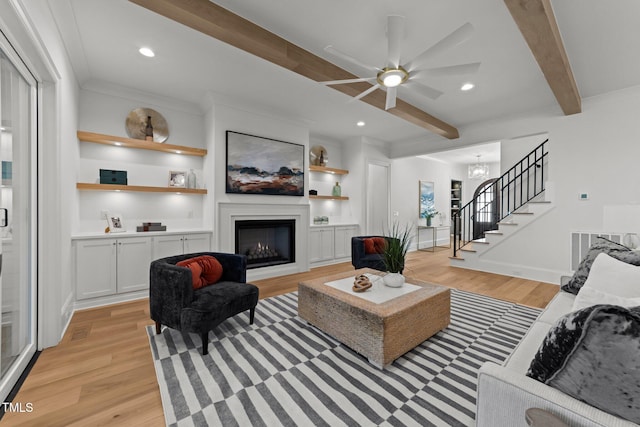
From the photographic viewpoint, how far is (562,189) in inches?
162

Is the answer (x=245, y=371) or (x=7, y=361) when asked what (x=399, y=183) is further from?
(x=7, y=361)

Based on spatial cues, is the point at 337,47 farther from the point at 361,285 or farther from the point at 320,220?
the point at 320,220

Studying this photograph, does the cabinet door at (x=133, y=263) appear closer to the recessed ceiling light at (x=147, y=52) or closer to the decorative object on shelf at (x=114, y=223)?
the decorative object on shelf at (x=114, y=223)

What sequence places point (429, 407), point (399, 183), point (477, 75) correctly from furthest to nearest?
point (399, 183) → point (477, 75) → point (429, 407)

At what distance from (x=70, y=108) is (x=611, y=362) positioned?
4.35 meters

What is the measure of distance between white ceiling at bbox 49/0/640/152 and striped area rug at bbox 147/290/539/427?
2771mm

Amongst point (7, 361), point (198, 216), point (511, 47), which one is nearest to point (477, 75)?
point (511, 47)

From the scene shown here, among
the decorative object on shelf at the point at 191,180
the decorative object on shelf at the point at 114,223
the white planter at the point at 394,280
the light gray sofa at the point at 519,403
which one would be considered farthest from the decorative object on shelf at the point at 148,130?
the light gray sofa at the point at 519,403

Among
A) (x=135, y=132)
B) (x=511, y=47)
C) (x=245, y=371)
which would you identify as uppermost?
(x=511, y=47)

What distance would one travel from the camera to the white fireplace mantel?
13.2 ft

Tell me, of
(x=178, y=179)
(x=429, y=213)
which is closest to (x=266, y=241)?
(x=178, y=179)

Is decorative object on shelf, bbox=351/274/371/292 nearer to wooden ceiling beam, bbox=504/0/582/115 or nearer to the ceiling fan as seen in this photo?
the ceiling fan

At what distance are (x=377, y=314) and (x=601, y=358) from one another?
4.13ft

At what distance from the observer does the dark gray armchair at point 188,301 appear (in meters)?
2.13
